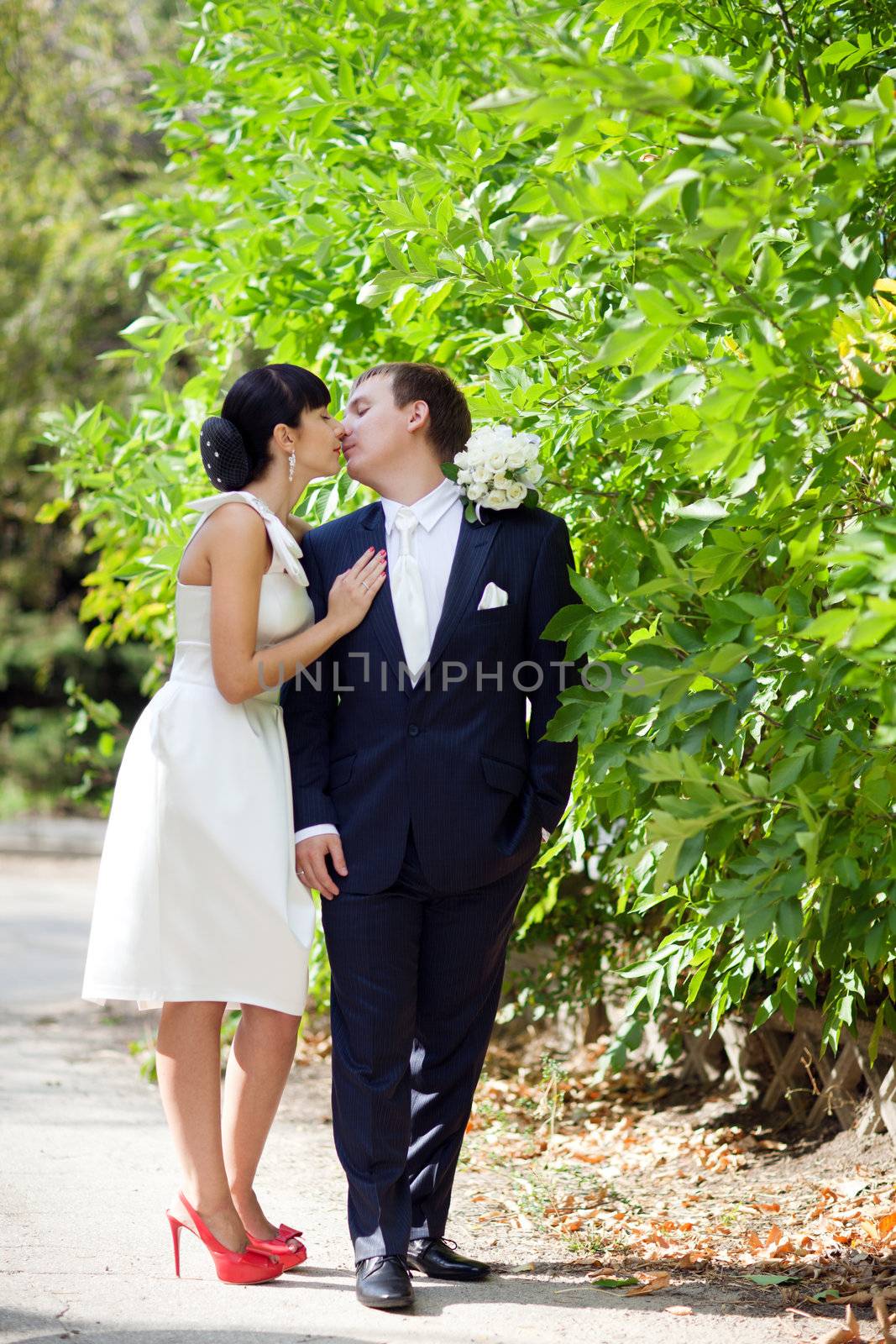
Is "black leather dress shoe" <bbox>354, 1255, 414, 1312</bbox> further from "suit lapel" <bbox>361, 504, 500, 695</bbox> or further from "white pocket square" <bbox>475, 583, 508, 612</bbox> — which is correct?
"white pocket square" <bbox>475, 583, 508, 612</bbox>

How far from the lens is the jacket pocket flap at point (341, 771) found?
3148 mm

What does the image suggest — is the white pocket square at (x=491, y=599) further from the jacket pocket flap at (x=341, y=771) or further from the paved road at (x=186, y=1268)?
the paved road at (x=186, y=1268)

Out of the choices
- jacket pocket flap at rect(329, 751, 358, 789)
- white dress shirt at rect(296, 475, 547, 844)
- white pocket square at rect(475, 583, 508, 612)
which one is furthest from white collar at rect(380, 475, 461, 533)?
jacket pocket flap at rect(329, 751, 358, 789)

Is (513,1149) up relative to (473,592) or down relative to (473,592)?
down

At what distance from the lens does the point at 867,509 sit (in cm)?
261

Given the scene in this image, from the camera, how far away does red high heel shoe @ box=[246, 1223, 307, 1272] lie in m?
3.17

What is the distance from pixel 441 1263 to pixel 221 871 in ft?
3.42

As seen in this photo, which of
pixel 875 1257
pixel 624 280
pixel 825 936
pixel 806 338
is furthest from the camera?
pixel 875 1257

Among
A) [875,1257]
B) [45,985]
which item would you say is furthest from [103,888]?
[45,985]

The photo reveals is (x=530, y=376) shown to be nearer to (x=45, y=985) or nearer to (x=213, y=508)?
(x=213, y=508)

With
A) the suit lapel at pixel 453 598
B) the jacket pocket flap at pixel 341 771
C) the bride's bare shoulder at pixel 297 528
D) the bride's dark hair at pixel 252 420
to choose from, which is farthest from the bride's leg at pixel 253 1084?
the bride's dark hair at pixel 252 420

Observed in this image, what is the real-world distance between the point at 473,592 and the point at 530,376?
0.66 meters

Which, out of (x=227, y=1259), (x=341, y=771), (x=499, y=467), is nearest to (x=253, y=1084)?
(x=227, y=1259)

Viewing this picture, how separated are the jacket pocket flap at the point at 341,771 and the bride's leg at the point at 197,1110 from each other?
567 mm
